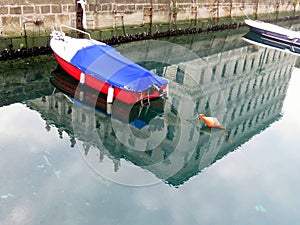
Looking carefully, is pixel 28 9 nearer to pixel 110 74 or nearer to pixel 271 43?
pixel 110 74


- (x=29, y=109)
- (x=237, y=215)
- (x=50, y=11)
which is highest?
(x=50, y=11)

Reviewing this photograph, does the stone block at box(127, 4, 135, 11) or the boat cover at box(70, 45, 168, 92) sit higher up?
the stone block at box(127, 4, 135, 11)

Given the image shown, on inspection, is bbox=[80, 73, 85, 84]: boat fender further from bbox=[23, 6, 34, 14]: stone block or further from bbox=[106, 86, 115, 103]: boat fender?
bbox=[23, 6, 34, 14]: stone block

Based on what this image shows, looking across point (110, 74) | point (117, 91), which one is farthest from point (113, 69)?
point (117, 91)

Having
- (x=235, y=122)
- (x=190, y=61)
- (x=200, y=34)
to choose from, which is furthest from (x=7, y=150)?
(x=200, y=34)

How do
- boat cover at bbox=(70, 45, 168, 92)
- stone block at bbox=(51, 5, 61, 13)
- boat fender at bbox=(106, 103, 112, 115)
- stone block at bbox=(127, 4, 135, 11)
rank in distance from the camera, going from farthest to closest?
1. stone block at bbox=(127, 4, 135, 11)
2. stone block at bbox=(51, 5, 61, 13)
3. boat fender at bbox=(106, 103, 112, 115)
4. boat cover at bbox=(70, 45, 168, 92)

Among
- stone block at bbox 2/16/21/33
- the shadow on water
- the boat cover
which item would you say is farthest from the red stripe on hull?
stone block at bbox 2/16/21/33

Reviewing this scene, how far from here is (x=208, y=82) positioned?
2298cm

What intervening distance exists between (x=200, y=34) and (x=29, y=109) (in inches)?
1015

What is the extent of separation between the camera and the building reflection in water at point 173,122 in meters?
13.2

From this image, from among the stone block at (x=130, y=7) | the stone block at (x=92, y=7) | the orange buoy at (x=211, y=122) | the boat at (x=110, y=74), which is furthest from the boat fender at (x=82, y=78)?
the stone block at (x=130, y=7)

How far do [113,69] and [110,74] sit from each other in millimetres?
355

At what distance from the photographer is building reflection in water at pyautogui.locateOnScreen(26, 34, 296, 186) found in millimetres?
13172

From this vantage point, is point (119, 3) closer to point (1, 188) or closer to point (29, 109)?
point (29, 109)
